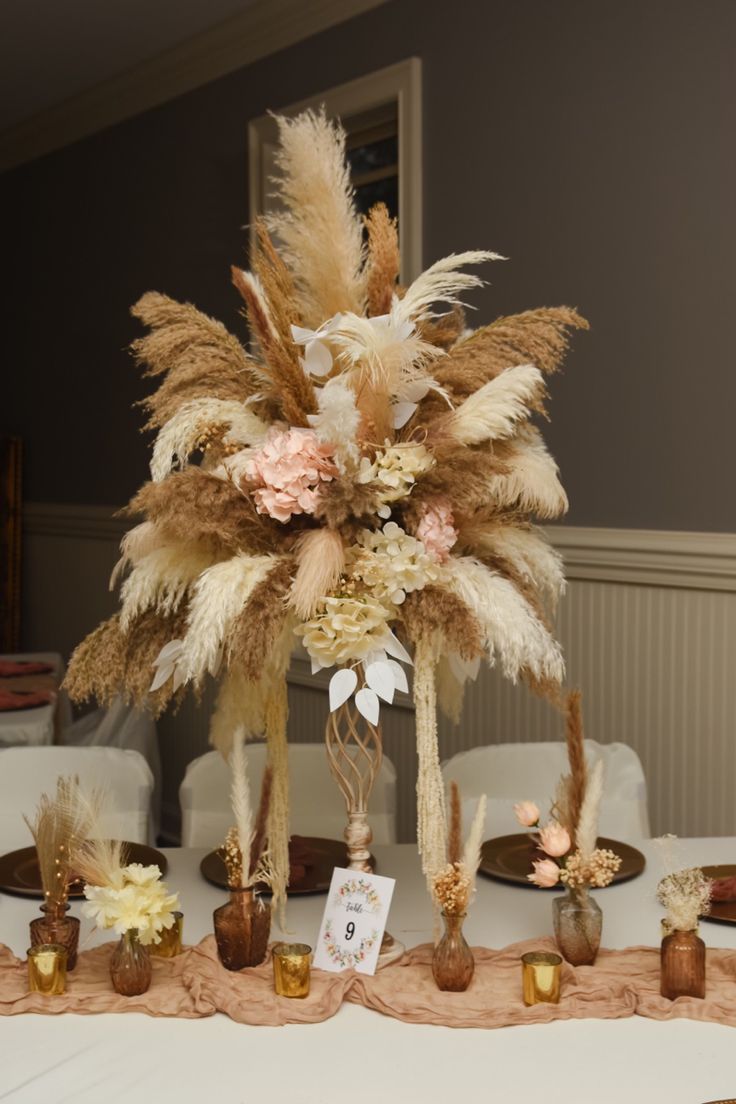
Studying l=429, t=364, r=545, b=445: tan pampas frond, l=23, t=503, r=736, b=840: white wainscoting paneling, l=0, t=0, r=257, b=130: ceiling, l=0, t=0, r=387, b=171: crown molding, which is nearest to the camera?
l=429, t=364, r=545, b=445: tan pampas frond

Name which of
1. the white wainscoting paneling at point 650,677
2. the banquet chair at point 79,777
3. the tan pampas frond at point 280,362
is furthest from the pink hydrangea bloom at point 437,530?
the white wainscoting paneling at point 650,677

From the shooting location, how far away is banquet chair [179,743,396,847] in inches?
99.0

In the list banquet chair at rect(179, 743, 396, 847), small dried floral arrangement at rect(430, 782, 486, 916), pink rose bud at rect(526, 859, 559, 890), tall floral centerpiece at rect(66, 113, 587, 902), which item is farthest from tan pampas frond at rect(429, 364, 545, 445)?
banquet chair at rect(179, 743, 396, 847)

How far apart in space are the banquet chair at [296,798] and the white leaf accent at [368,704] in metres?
0.97

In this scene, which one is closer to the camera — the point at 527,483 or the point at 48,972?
the point at 48,972

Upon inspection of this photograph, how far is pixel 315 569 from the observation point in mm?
1504

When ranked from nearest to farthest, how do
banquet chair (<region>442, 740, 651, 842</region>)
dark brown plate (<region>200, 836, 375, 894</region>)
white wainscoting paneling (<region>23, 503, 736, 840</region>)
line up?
dark brown plate (<region>200, 836, 375, 894</region>) → banquet chair (<region>442, 740, 651, 842</region>) → white wainscoting paneling (<region>23, 503, 736, 840</region>)

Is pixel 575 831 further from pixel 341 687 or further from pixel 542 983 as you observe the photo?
pixel 341 687

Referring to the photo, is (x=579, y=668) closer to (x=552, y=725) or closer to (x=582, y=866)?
(x=552, y=725)

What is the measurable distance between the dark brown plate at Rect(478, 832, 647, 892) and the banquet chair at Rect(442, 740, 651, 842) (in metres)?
0.24

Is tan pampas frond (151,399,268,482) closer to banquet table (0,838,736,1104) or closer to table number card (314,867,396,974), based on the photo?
table number card (314,867,396,974)

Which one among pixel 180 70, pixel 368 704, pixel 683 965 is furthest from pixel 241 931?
pixel 180 70

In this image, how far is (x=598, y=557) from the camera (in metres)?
3.38

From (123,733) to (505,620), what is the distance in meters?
2.22
